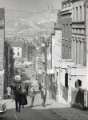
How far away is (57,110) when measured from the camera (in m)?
1.58

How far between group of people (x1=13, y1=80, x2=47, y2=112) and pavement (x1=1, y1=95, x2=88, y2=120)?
34mm

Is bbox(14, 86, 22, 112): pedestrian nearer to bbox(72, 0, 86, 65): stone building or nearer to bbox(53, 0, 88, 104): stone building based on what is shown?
bbox(53, 0, 88, 104): stone building

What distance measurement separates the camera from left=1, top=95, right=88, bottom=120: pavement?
154 cm

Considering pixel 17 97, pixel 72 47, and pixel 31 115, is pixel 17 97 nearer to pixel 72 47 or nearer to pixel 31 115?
pixel 31 115

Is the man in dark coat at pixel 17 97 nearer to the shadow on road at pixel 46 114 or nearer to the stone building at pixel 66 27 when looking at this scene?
the shadow on road at pixel 46 114

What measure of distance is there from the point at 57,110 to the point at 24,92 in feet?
0.99

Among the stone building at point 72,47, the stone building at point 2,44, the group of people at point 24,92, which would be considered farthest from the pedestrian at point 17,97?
the stone building at point 72,47

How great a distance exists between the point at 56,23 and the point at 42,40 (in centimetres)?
18

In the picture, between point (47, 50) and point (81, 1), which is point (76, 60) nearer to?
point (47, 50)

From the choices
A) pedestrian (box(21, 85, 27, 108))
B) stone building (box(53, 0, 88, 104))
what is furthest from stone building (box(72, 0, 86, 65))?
pedestrian (box(21, 85, 27, 108))

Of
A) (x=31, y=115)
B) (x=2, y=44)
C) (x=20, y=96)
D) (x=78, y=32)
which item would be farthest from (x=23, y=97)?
(x=78, y=32)

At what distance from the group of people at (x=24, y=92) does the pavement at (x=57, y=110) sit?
0.11 ft

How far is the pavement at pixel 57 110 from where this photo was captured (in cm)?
154

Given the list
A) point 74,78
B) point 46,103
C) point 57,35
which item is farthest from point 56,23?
point 46,103
